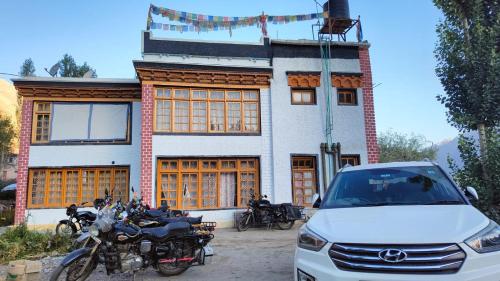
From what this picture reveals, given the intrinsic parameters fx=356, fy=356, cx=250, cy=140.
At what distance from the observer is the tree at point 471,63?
8.69m

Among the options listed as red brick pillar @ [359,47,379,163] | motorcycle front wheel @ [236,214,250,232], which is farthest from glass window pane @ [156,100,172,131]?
red brick pillar @ [359,47,379,163]

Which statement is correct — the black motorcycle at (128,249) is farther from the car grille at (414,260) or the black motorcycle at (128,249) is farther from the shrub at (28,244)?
the car grille at (414,260)

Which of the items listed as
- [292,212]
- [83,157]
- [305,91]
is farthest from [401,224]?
[83,157]

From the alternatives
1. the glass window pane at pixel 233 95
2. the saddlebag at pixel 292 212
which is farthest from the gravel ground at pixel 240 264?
the glass window pane at pixel 233 95

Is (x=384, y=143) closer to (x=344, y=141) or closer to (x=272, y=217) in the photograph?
(x=344, y=141)

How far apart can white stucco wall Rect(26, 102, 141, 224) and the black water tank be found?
10.3 m

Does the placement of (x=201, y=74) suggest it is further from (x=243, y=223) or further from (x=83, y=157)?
(x=243, y=223)

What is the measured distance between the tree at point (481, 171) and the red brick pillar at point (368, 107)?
5.99 metres

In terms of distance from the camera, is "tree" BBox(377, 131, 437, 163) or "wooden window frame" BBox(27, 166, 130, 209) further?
"tree" BBox(377, 131, 437, 163)

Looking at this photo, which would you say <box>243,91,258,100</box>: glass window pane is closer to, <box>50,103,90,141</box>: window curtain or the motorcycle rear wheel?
the motorcycle rear wheel

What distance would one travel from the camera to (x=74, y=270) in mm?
5078

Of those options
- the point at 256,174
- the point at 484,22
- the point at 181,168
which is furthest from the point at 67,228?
the point at 484,22

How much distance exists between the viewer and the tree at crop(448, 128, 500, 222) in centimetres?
798

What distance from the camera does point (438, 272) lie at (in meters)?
2.79
